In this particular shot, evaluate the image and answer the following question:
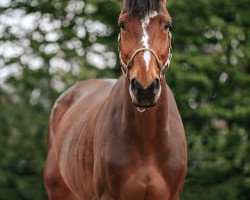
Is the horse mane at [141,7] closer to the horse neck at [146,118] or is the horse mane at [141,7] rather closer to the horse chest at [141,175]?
the horse neck at [146,118]

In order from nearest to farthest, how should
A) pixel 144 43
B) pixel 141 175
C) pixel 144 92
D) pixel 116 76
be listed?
pixel 144 92 < pixel 144 43 < pixel 141 175 < pixel 116 76

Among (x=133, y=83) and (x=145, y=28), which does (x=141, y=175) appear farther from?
(x=145, y=28)

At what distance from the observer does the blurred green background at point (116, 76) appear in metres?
7.85

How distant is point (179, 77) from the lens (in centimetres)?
768

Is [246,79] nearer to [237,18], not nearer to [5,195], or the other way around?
[237,18]

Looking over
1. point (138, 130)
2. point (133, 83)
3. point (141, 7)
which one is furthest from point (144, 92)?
point (138, 130)

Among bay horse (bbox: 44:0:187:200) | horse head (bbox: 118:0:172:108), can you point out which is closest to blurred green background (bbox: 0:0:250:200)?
bay horse (bbox: 44:0:187:200)

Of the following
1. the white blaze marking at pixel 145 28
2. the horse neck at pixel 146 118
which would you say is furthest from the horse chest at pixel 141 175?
the white blaze marking at pixel 145 28

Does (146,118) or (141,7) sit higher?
(141,7)

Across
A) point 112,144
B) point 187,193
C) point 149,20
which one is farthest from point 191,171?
point 149,20

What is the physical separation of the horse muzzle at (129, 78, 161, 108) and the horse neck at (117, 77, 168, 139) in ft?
1.65

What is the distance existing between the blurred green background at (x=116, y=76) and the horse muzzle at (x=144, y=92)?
14.4 feet

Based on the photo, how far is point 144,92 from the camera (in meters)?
3.29

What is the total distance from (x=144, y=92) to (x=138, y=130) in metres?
0.66
